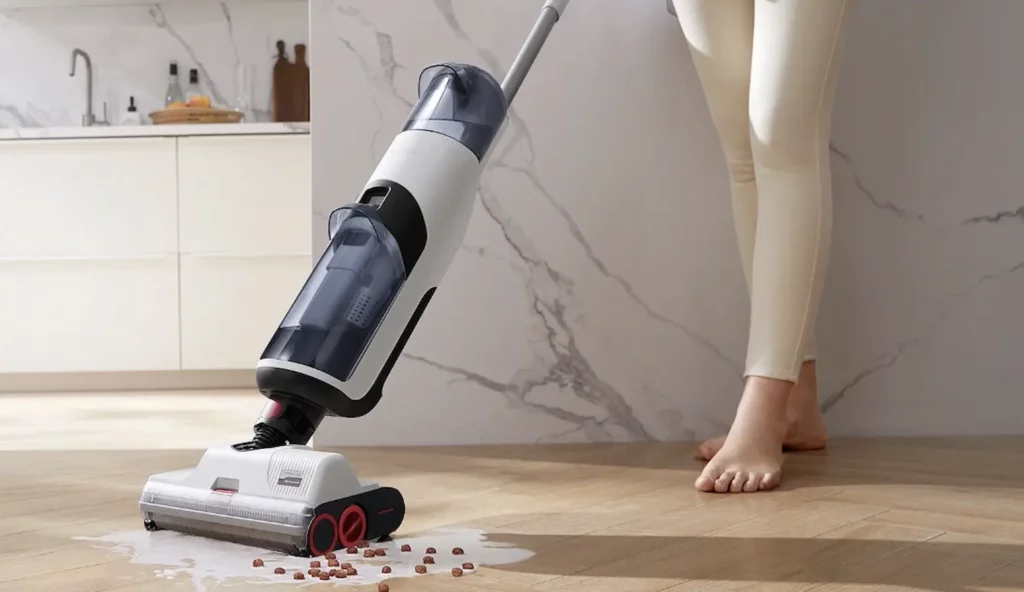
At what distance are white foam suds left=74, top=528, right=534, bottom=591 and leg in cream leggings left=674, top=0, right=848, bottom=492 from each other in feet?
1.33

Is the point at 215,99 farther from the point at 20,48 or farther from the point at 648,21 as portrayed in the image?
the point at 648,21

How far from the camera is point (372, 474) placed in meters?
1.61

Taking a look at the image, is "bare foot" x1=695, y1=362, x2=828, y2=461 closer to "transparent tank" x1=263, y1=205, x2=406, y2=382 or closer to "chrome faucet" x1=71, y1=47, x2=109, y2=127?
"transparent tank" x1=263, y1=205, x2=406, y2=382

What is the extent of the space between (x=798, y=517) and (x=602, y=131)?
2.77ft

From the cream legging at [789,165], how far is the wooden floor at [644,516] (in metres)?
0.21

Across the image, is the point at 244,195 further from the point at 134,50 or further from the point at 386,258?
the point at 386,258

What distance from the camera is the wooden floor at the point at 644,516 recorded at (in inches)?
39.8

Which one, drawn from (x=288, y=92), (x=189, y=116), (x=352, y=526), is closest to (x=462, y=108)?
(x=352, y=526)

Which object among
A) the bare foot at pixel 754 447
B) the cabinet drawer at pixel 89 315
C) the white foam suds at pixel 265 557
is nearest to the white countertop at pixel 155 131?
the cabinet drawer at pixel 89 315

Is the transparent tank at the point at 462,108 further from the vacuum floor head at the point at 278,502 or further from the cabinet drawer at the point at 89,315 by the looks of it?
the cabinet drawer at the point at 89,315

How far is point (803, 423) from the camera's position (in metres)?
1.75

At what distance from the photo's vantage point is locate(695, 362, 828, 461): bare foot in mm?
1707

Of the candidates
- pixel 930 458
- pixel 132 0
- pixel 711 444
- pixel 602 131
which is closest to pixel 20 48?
pixel 132 0

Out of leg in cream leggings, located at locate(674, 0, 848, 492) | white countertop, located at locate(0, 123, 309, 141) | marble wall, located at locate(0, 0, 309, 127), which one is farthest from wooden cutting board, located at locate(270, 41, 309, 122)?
leg in cream leggings, located at locate(674, 0, 848, 492)
